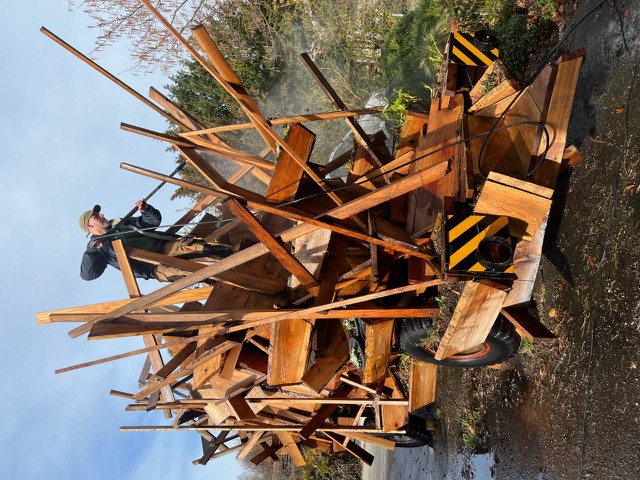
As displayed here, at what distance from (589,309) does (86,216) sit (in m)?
5.62

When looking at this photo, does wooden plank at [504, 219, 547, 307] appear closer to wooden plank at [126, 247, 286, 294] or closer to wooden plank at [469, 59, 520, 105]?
wooden plank at [469, 59, 520, 105]

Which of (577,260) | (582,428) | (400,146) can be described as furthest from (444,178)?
(582,428)

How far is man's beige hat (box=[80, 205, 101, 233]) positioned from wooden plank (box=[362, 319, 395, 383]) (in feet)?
12.1

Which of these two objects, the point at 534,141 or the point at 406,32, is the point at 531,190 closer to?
the point at 534,141

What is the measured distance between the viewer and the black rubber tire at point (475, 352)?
4.06 m

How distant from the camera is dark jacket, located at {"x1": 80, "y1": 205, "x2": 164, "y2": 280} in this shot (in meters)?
5.99

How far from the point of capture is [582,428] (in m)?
3.69

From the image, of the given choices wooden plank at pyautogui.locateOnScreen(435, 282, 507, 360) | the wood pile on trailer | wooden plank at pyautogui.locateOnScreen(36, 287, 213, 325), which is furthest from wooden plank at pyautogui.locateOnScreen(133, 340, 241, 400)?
wooden plank at pyautogui.locateOnScreen(435, 282, 507, 360)

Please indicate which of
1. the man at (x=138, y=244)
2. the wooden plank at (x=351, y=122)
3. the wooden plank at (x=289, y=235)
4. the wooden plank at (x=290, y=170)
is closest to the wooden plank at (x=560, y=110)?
the wooden plank at (x=289, y=235)

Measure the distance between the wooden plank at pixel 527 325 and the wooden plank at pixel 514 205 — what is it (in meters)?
0.69

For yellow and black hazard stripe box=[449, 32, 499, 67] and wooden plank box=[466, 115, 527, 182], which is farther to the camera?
yellow and black hazard stripe box=[449, 32, 499, 67]

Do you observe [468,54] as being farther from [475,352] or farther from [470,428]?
[470,428]

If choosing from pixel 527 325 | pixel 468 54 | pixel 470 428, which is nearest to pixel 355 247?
pixel 527 325

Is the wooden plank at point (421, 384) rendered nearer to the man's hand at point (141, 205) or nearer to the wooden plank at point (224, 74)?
the wooden plank at point (224, 74)
